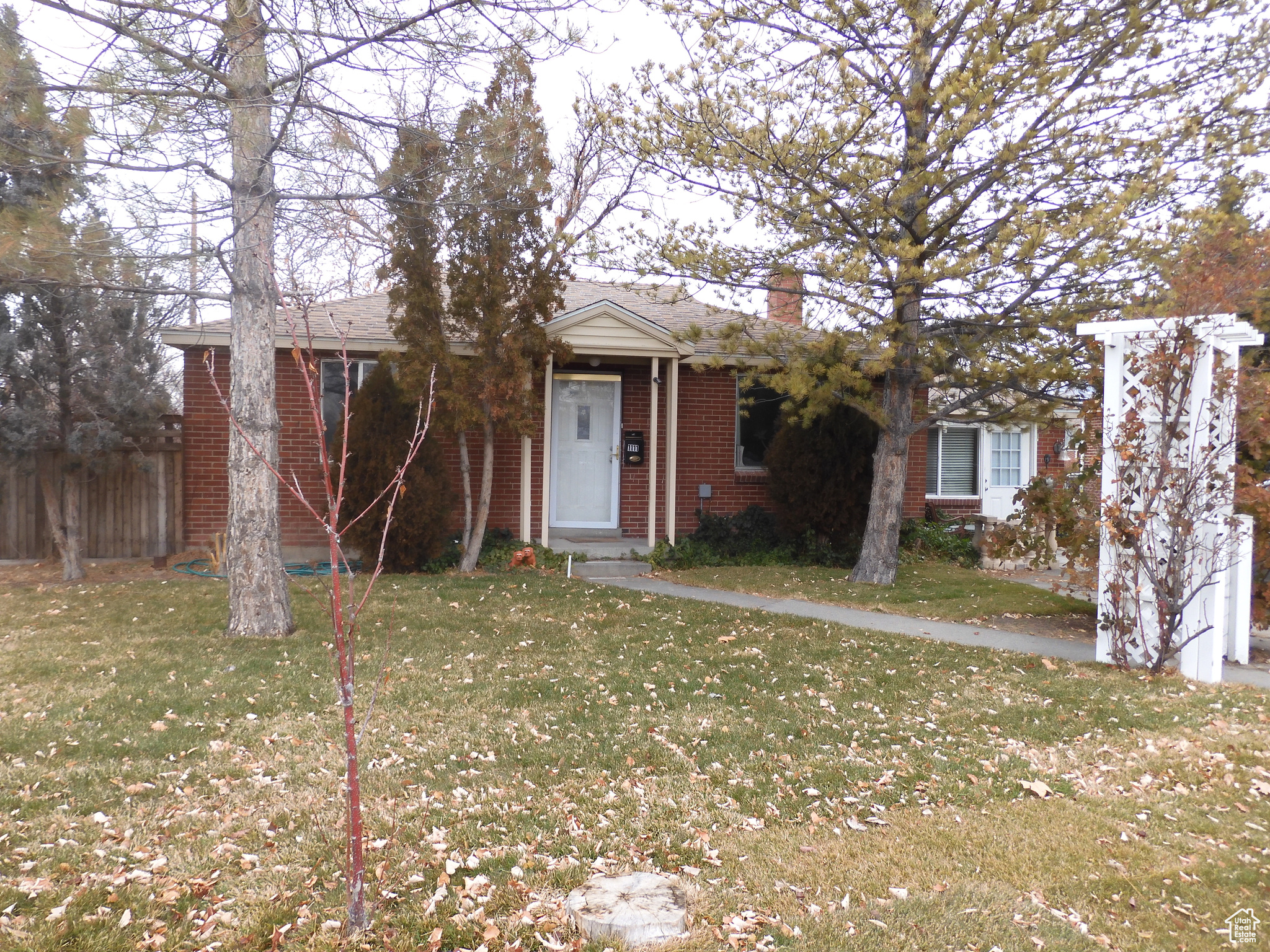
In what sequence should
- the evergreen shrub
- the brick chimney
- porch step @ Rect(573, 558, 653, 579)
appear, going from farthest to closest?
the evergreen shrub → porch step @ Rect(573, 558, 653, 579) → the brick chimney

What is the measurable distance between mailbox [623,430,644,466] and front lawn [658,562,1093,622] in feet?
7.37

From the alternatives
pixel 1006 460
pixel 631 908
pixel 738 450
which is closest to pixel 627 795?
pixel 631 908

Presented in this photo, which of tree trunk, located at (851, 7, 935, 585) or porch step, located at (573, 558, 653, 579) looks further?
porch step, located at (573, 558, 653, 579)

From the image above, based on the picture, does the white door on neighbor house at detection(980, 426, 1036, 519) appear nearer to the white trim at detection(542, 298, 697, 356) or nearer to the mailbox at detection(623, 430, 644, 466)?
the mailbox at detection(623, 430, 644, 466)

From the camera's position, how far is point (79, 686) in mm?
5613

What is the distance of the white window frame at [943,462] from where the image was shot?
16.0 metres

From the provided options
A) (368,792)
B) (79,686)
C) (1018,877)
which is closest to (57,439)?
(79,686)

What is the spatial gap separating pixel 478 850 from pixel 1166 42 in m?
9.43

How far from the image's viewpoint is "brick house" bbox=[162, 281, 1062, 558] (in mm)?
11445

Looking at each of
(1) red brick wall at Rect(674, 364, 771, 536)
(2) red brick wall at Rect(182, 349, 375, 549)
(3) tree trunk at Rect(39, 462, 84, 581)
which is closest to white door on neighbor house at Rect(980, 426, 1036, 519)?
(1) red brick wall at Rect(674, 364, 771, 536)

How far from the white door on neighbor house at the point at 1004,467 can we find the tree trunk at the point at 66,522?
47.9 ft

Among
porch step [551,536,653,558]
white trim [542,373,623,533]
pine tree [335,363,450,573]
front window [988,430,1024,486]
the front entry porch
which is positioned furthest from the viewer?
front window [988,430,1024,486]

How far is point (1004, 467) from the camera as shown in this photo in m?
17.0

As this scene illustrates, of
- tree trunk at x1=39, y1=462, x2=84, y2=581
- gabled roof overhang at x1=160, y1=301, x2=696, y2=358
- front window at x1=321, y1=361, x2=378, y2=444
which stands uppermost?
gabled roof overhang at x1=160, y1=301, x2=696, y2=358
